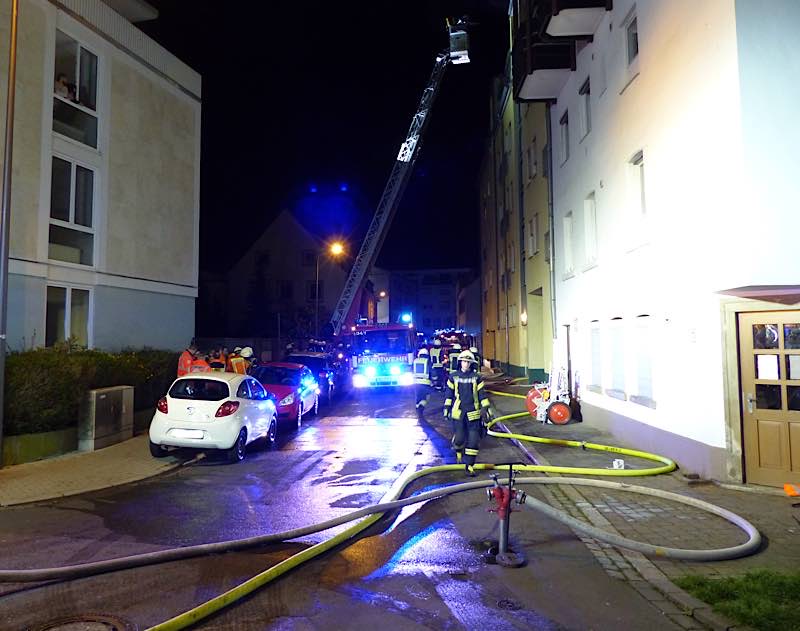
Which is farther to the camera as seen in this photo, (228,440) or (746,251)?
(228,440)

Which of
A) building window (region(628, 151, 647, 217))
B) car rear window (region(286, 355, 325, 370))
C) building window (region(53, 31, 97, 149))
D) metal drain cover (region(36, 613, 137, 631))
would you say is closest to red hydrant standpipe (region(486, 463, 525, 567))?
metal drain cover (region(36, 613, 137, 631))

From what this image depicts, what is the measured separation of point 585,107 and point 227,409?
426 inches

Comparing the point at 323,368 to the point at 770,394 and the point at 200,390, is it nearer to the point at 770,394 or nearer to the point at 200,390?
the point at 200,390

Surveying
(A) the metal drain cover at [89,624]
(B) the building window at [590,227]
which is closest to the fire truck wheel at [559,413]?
(B) the building window at [590,227]

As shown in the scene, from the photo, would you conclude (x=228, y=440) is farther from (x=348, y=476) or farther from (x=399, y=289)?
(x=399, y=289)

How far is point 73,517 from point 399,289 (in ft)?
204

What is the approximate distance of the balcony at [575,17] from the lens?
38.0 feet

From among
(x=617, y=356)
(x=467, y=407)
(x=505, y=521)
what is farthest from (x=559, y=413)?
(x=505, y=521)

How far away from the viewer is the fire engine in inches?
785

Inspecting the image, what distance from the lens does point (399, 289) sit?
68688mm

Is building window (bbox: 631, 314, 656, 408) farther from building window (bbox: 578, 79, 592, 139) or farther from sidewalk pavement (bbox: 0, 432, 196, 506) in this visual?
sidewalk pavement (bbox: 0, 432, 196, 506)

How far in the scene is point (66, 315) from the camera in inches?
570

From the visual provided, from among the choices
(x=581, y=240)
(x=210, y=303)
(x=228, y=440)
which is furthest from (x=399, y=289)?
(x=228, y=440)

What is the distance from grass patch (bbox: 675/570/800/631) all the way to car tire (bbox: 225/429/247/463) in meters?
7.28
